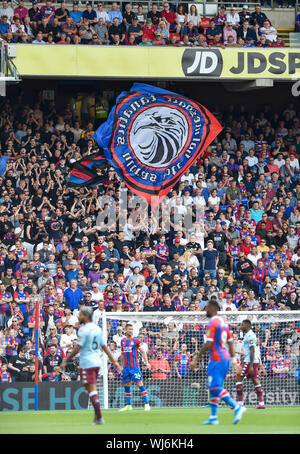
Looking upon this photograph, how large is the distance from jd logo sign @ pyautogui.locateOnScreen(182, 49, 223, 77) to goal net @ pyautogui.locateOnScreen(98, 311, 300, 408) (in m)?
8.22

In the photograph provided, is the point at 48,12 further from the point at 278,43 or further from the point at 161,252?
the point at 161,252

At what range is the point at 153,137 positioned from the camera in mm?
25031

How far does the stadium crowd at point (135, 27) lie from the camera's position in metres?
24.0

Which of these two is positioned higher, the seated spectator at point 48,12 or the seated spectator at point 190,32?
the seated spectator at point 48,12

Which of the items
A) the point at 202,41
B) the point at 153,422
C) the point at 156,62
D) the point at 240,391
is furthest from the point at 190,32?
the point at 153,422

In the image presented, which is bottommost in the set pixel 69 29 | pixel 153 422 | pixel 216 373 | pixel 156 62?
pixel 153 422

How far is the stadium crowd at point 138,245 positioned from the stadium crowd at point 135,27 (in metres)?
2.53

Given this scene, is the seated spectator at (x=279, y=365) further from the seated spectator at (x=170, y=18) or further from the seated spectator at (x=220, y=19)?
the seated spectator at (x=220, y=19)

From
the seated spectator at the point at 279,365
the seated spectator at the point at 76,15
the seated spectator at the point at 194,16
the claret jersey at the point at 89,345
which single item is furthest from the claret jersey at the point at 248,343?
the seated spectator at the point at 194,16

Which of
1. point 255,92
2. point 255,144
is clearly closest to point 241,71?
point 255,144

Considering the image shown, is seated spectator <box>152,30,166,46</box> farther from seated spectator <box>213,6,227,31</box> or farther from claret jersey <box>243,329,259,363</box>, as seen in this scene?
claret jersey <box>243,329,259,363</box>

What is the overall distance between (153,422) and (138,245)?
348 inches

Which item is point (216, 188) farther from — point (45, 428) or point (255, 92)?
point (45, 428)

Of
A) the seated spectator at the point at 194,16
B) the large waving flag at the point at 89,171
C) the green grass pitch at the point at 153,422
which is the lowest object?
the green grass pitch at the point at 153,422
